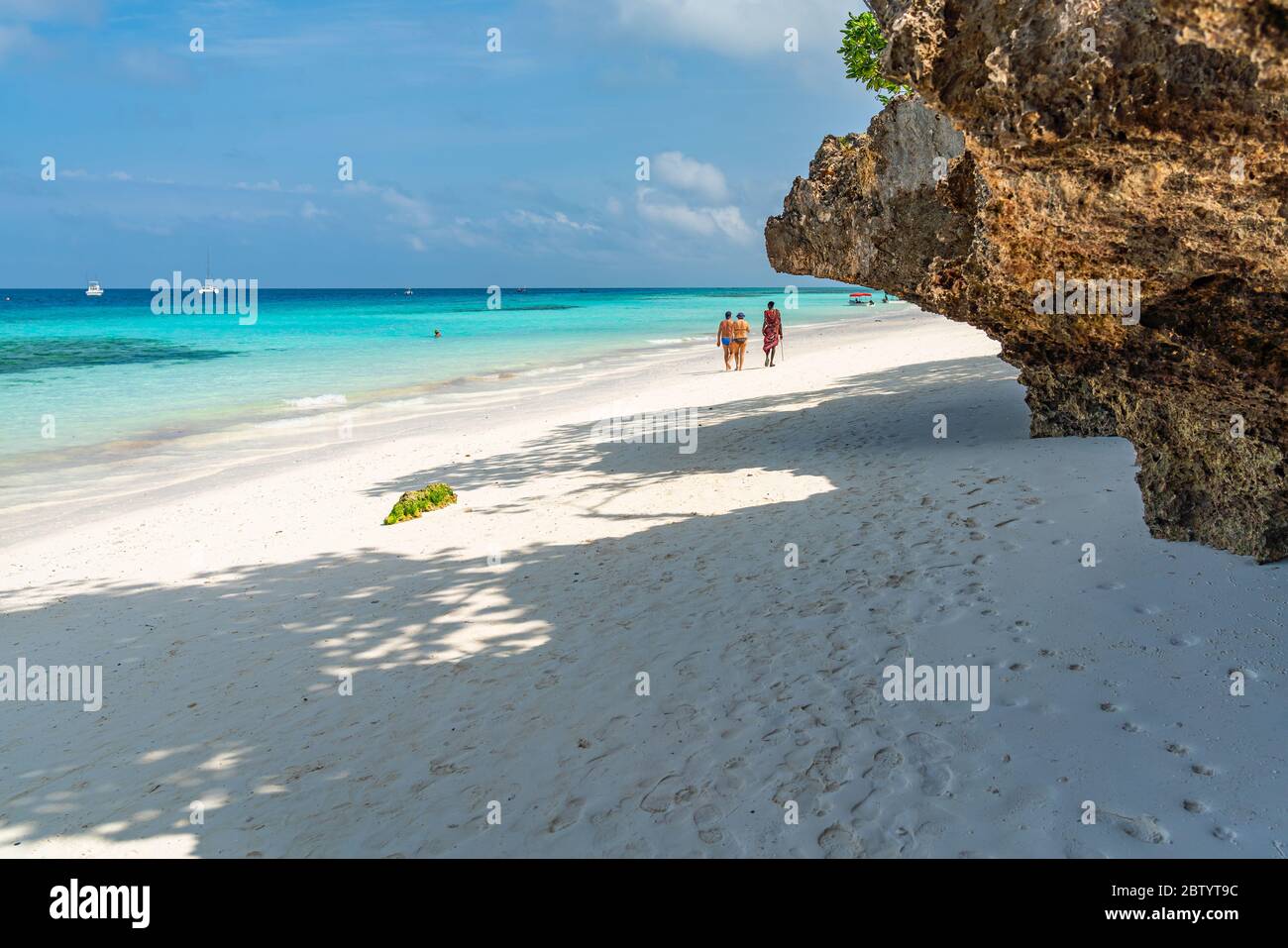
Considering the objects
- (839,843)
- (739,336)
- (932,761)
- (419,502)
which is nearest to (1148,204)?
(932,761)

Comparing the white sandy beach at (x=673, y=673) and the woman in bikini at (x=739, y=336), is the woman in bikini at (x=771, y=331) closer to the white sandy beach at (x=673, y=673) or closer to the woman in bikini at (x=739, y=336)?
the woman in bikini at (x=739, y=336)

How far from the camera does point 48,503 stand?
1416cm

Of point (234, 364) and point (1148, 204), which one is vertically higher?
point (234, 364)

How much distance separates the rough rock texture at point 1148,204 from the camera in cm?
320

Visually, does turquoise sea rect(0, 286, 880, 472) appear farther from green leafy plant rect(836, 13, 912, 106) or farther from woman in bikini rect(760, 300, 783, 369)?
green leafy plant rect(836, 13, 912, 106)

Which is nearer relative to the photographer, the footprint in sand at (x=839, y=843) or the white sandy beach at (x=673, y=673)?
the footprint in sand at (x=839, y=843)

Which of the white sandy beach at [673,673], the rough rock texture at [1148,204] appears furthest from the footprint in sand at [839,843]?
the rough rock texture at [1148,204]

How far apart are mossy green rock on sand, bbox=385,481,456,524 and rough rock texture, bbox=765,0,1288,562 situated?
7.76 meters

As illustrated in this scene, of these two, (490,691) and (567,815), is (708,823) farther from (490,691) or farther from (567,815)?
(490,691)

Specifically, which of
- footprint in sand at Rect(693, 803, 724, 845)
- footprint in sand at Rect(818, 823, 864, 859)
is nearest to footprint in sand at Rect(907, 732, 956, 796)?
footprint in sand at Rect(818, 823, 864, 859)

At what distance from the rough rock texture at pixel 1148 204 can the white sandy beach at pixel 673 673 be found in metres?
0.92

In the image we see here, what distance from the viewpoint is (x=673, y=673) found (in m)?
6.23

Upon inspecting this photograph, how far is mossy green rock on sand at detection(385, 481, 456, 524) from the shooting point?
1110 cm

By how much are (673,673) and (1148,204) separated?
4.23m
